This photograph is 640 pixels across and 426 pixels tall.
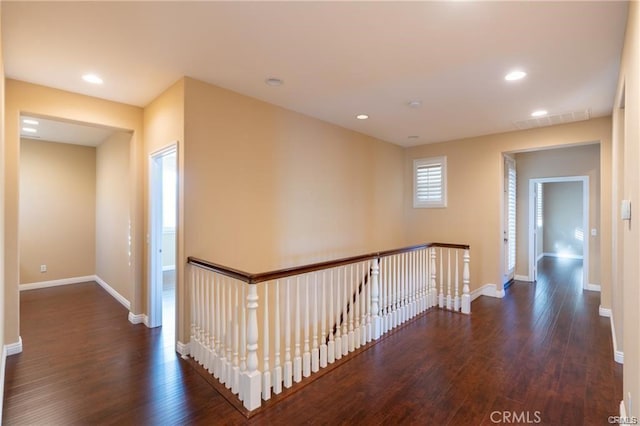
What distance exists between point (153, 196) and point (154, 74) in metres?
1.49

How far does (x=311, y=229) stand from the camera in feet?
14.5

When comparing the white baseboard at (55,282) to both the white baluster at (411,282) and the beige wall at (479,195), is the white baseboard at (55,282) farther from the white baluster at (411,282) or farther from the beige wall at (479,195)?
the beige wall at (479,195)

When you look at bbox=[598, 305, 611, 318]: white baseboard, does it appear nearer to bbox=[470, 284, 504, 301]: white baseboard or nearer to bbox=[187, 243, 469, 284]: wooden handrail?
bbox=[470, 284, 504, 301]: white baseboard

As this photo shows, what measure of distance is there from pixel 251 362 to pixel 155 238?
232 cm

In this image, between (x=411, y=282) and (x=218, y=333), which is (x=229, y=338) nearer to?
(x=218, y=333)

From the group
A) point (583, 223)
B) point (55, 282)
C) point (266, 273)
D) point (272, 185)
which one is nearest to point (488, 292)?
point (583, 223)

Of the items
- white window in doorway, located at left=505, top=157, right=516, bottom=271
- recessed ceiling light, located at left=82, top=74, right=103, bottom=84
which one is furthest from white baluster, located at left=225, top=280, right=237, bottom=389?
white window in doorway, located at left=505, top=157, right=516, bottom=271

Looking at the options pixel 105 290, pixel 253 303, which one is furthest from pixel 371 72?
pixel 105 290

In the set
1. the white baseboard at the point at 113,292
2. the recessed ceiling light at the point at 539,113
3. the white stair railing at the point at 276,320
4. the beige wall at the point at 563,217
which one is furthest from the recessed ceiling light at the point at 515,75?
the beige wall at the point at 563,217

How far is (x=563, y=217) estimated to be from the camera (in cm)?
917

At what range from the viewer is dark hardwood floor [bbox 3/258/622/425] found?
7.24ft

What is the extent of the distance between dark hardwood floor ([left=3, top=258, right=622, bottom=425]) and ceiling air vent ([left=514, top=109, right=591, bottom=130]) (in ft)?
9.01

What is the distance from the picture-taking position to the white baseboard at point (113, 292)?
4605 millimetres

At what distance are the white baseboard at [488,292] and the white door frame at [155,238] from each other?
4776mm
